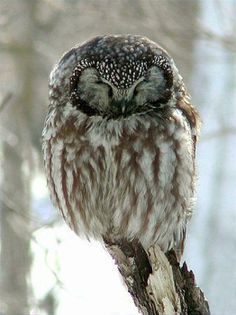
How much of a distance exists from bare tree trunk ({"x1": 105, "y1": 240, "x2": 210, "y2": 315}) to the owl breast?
41 cm

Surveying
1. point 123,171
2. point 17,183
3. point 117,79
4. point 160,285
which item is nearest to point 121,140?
point 123,171

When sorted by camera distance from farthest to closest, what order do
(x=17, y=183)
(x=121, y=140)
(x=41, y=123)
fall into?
(x=41, y=123)
(x=17, y=183)
(x=121, y=140)

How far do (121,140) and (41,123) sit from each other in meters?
5.85

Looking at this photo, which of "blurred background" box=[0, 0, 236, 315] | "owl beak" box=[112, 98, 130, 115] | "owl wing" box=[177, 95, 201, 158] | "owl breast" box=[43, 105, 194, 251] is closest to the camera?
"owl beak" box=[112, 98, 130, 115]

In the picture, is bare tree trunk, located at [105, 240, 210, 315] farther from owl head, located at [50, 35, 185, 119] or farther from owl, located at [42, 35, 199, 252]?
owl head, located at [50, 35, 185, 119]

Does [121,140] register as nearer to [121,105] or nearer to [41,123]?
[121,105]

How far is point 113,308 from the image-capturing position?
11227mm

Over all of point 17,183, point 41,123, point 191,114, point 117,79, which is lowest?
point 117,79

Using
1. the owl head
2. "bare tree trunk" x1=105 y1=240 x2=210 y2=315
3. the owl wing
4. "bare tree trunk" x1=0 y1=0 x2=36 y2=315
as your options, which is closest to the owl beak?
the owl head

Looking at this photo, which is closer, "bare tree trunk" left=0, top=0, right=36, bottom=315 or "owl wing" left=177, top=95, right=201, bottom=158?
"owl wing" left=177, top=95, right=201, bottom=158

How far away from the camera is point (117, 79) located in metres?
8.09

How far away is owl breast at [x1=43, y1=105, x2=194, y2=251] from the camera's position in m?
8.23

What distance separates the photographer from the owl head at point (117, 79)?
8141 millimetres

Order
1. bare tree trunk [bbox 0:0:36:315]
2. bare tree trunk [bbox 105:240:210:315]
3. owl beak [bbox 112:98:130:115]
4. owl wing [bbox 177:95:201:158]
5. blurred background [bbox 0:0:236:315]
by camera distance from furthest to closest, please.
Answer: bare tree trunk [bbox 0:0:36:315] < blurred background [bbox 0:0:236:315] < owl wing [bbox 177:95:201:158] < owl beak [bbox 112:98:130:115] < bare tree trunk [bbox 105:240:210:315]
